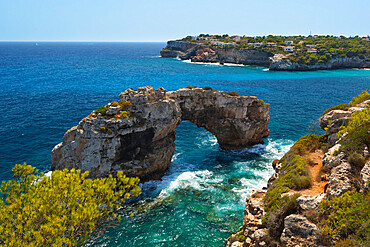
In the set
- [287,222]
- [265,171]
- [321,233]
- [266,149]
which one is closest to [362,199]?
[321,233]

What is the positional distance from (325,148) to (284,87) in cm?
8169

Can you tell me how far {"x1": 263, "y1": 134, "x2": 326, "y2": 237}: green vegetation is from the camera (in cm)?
1557

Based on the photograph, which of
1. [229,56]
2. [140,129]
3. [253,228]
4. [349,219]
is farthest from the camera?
[229,56]

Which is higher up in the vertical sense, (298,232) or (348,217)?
(348,217)

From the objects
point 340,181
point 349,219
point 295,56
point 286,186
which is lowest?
point 286,186

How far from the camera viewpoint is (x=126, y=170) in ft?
111

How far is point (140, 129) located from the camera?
34.4m

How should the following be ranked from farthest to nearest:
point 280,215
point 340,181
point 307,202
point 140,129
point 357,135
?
Result: point 140,129 → point 357,135 → point 280,215 → point 307,202 → point 340,181

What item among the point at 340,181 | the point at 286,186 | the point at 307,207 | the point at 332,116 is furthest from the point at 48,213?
the point at 332,116

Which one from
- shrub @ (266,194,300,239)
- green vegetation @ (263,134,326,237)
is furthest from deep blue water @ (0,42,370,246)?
shrub @ (266,194,300,239)

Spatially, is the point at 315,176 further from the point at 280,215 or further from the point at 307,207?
the point at 280,215

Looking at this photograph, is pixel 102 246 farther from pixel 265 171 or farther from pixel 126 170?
pixel 265 171

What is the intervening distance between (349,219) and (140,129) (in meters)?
26.9

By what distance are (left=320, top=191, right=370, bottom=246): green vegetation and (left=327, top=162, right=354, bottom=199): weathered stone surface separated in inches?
16.6
